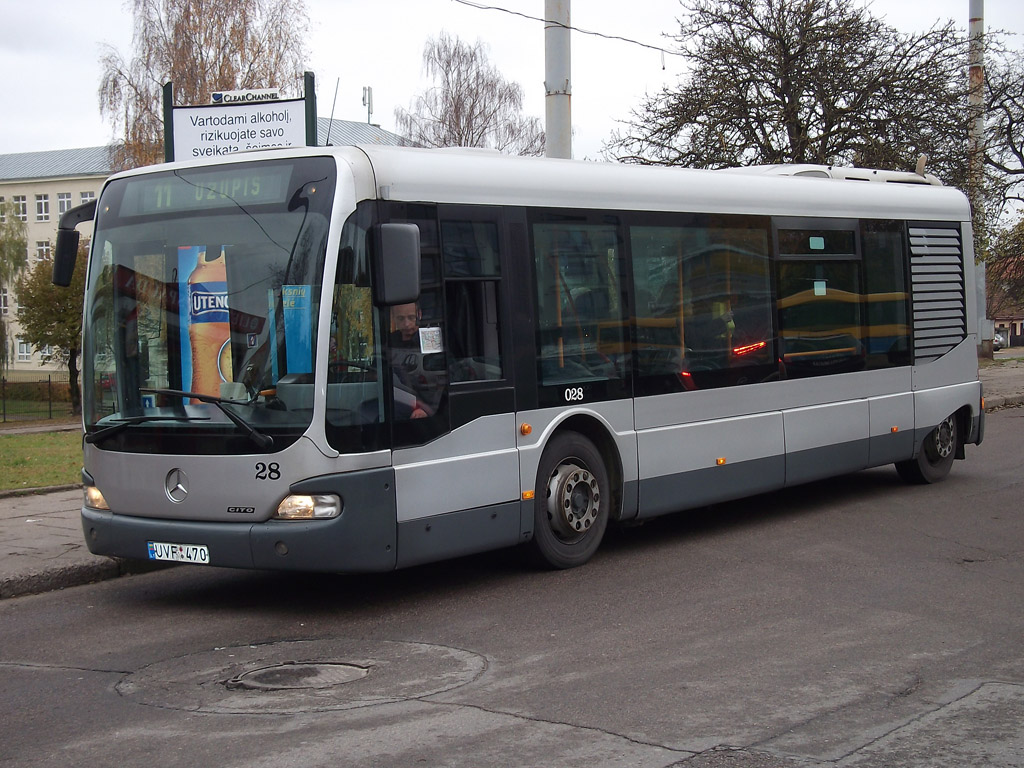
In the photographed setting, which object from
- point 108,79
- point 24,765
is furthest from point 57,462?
point 108,79

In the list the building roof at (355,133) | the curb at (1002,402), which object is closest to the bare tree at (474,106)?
the building roof at (355,133)

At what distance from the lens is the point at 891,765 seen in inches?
183

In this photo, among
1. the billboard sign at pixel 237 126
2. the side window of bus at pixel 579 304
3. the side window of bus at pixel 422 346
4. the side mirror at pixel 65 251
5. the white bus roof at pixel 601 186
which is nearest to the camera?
the side window of bus at pixel 422 346

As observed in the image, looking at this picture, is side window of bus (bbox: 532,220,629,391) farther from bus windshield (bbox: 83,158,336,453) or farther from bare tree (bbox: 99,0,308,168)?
bare tree (bbox: 99,0,308,168)

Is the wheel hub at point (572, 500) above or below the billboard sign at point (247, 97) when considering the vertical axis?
below

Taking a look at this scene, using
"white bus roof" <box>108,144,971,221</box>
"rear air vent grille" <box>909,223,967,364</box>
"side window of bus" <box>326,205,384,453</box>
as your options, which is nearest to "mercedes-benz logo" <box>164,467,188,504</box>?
"side window of bus" <box>326,205,384,453</box>

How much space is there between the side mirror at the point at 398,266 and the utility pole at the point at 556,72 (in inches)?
274

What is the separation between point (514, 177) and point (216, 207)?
2.07m

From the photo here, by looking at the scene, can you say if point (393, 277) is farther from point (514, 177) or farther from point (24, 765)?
point (24, 765)

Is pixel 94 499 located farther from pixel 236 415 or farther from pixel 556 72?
pixel 556 72

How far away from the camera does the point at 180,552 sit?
306 inches

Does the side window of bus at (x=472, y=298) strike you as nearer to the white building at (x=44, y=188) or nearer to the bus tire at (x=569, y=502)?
the bus tire at (x=569, y=502)

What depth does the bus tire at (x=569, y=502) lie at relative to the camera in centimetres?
879

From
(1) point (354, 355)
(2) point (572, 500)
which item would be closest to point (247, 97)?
(2) point (572, 500)
